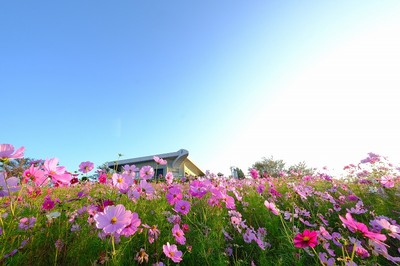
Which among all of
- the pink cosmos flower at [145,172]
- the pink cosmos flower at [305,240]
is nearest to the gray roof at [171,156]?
the pink cosmos flower at [145,172]

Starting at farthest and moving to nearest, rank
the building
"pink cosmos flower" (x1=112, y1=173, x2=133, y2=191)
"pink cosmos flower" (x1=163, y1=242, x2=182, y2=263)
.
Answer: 1. the building
2. "pink cosmos flower" (x1=112, y1=173, x2=133, y2=191)
3. "pink cosmos flower" (x1=163, y1=242, x2=182, y2=263)

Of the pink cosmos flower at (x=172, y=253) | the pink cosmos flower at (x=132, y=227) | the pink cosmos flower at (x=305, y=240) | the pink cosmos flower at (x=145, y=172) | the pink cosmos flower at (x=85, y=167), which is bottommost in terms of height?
the pink cosmos flower at (x=172, y=253)

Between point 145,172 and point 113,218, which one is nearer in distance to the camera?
point 113,218

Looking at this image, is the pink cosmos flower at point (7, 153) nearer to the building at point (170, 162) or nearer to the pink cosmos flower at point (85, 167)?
the pink cosmos flower at point (85, 167)

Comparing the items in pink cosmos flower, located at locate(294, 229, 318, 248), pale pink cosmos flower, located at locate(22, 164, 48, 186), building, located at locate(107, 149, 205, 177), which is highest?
building, located at locate(107, 149, 205, 177)

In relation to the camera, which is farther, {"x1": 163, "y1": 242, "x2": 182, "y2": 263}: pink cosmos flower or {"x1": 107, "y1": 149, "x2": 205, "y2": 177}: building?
{"x1": 107, "y1": 149, "x2": 205, "y2": 177}: building

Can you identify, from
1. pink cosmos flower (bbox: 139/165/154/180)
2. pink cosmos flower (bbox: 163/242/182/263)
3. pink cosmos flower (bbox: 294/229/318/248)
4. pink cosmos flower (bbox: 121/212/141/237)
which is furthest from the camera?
pink cosmos flower (bbox: 139/165/154/180)

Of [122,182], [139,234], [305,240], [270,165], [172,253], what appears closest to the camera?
[305,240]

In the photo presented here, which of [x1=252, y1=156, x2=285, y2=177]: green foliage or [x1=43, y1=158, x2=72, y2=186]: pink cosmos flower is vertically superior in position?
[x1=252, y1=156, x2=285, y2=177]: green foliage

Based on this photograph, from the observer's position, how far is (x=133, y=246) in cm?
174

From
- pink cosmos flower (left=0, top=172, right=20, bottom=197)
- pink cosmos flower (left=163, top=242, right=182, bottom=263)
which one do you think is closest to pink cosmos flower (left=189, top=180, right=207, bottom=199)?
pink cosmos flower (left=163, top=242, right=182, bottom=263)

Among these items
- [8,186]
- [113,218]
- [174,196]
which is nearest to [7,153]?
[8,186]

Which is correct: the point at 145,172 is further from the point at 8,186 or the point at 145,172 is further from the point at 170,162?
the point at 170,162

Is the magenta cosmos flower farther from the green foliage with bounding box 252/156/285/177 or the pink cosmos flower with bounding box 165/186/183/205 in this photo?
the green foliage with bounding box 252/156/285/177
